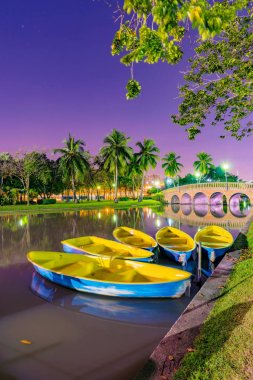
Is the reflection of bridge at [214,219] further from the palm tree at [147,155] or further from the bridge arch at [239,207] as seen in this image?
the palm tree at [147,155]

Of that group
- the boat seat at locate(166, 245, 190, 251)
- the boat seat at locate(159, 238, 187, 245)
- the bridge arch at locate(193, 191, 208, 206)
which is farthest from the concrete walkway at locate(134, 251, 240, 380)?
the bridge arch at locate(193, 191, 208, 206)

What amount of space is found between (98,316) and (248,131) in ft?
33.5

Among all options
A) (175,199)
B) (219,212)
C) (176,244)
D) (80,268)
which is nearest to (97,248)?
(80,268)

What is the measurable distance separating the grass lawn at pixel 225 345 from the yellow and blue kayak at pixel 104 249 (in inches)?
195

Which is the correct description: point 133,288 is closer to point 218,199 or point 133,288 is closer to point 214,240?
point 214,240

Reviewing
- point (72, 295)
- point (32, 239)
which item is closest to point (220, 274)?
point (72, 295)

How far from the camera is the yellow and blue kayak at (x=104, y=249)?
1116 cm

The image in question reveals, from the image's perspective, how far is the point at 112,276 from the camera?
29.2ft

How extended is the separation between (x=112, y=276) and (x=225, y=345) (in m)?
4.96

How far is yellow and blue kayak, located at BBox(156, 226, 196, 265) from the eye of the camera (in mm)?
11648

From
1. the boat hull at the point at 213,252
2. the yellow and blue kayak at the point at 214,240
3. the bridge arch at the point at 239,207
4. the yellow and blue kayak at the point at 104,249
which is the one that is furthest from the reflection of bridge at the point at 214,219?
the yellow and blue kayak at the point at 104,249

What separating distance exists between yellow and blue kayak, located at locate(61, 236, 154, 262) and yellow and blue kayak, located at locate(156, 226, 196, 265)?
1477 millimetres

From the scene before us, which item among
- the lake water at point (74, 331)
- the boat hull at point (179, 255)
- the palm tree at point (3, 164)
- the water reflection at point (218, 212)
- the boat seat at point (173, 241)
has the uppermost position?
the palm tree at point (3, 164)

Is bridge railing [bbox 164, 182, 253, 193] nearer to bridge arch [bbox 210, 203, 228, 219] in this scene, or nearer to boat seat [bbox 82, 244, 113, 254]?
bridge arch [bbox 210, 203, 228, 219]
